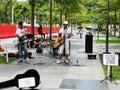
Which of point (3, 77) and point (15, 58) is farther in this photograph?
point (15, 58)

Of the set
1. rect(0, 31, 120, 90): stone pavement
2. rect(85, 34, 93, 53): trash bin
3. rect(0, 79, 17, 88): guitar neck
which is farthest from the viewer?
rect(85, 34, 93, 53): trash bin

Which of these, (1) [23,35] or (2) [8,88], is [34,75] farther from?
(1) [23,35]

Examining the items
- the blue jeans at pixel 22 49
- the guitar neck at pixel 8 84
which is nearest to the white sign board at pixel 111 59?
the guitar neck at pixel 8 84

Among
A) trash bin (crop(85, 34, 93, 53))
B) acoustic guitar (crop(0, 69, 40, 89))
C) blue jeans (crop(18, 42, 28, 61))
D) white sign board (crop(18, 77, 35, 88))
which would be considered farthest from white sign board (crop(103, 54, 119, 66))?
trash bin (crop(85, 34, 93, 53))

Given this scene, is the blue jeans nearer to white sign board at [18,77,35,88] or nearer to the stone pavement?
the stone pavement

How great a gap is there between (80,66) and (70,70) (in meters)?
1.68

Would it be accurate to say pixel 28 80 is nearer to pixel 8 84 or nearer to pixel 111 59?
pixel 8 84

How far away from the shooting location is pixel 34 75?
10766 millimetres

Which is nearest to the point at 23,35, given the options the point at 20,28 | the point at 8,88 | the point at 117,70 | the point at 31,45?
the point at 20,28

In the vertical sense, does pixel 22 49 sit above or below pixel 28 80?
above

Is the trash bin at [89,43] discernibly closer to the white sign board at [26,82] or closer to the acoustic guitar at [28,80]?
the acoustic guitar at [28,80]

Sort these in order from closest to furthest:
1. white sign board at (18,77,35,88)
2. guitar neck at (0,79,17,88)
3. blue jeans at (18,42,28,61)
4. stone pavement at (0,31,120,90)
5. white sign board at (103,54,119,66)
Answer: white sign board at (18,77,35,88) < guitar neck at (0,79,17,88) < stone pavement at (0,31,120,90) < white sign board at (103,54,119,66) < blue jeans at (18,42,28,61)

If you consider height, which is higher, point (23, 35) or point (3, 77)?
point (23, 35)

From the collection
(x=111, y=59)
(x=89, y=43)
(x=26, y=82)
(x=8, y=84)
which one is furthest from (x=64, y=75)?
(x=89, y=43)
